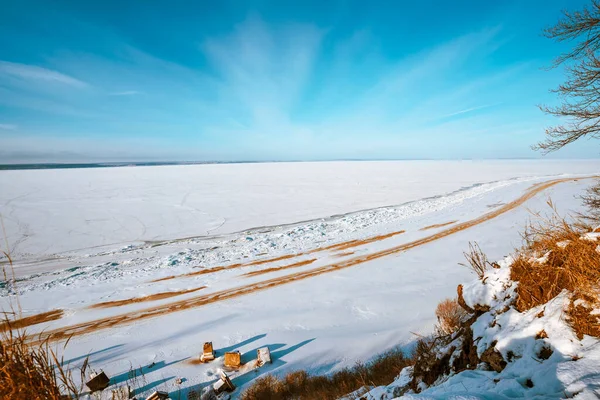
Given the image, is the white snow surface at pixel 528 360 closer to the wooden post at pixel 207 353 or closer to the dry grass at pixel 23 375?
the dry grass at pixel 23 375

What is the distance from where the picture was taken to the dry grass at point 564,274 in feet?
7.77

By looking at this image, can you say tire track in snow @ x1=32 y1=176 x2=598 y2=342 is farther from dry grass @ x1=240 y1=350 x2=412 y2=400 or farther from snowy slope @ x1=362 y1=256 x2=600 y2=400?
snowy slope @ x1=362 y1=256 x2=600 y2=400

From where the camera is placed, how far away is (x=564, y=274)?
9.46ft

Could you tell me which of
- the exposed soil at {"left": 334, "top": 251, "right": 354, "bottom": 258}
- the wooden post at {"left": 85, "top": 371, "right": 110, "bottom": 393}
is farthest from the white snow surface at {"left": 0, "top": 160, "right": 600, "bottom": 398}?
the wooden post at {"left": 85, "top": 371, "right": 110, "bottom": 393}

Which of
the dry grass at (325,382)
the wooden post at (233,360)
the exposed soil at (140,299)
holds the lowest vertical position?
the dry grass at (325,382)


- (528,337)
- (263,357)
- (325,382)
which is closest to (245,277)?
(263,357)

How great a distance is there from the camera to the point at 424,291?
9.70 meters

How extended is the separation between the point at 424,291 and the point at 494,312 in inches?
275

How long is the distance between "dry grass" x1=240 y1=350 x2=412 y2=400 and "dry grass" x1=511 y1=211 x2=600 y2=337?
2951 mm

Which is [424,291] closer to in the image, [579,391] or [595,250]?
[595,250]

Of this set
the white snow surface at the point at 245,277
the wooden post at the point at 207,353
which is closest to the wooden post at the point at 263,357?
the white snow surface at the point at 245,277

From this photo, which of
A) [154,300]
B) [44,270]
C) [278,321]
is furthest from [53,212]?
[278,321]

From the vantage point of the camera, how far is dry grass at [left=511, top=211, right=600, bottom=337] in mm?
2369

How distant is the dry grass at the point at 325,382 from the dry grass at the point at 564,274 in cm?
295
